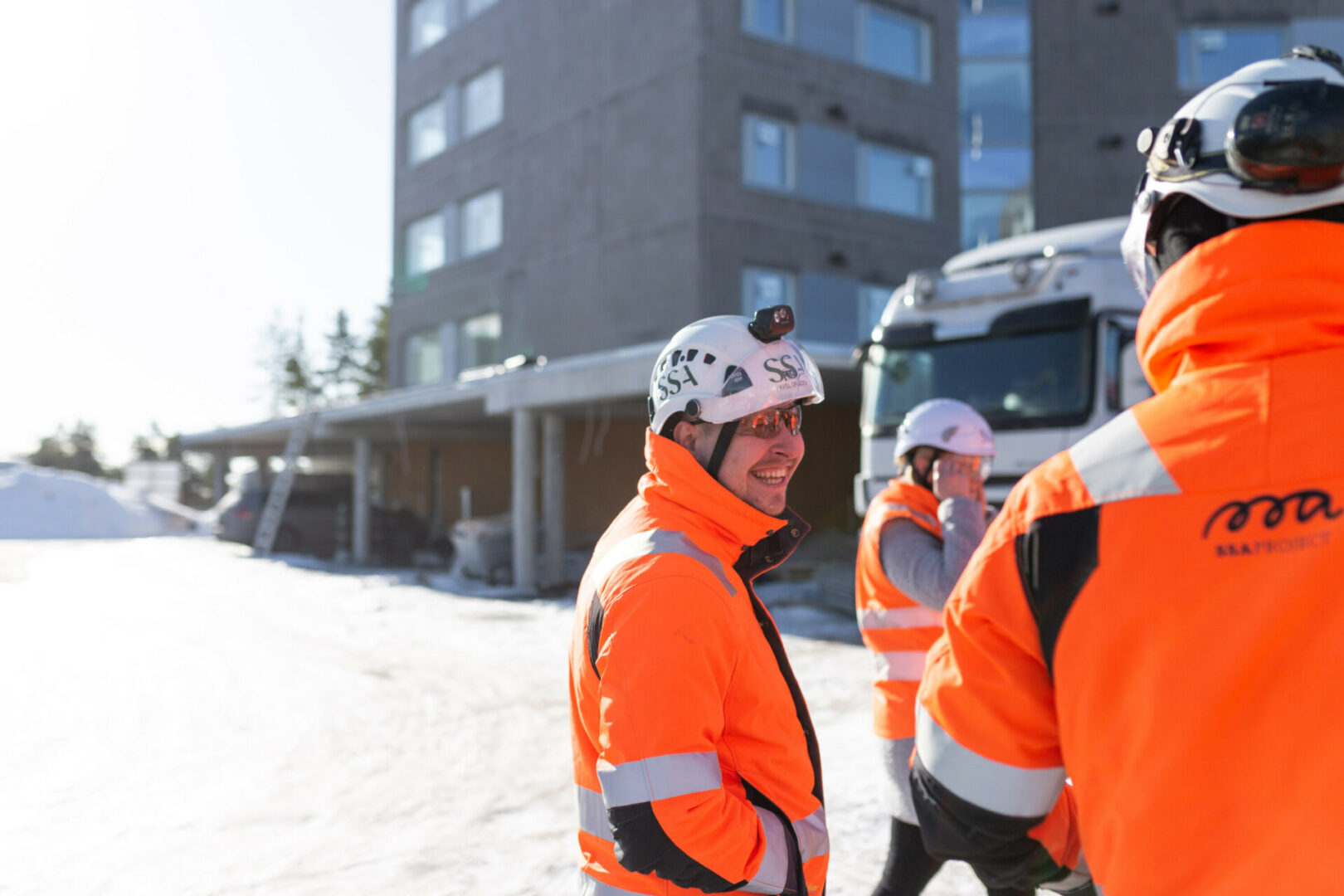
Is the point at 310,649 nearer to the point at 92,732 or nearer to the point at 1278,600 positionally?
the point at 92,732

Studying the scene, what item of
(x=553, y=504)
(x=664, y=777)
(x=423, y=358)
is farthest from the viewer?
(x=423, y=358)

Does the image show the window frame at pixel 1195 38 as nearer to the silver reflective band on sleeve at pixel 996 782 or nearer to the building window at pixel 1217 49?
the building window at pixel 1217 49

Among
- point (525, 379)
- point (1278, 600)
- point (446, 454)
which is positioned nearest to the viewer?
point (1278, 600)

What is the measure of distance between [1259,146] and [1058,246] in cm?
868

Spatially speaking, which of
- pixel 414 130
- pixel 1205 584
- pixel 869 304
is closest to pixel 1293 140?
pixel 1205 584

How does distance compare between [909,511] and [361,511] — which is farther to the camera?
[361,511]

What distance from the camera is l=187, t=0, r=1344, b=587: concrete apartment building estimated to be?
60.8ft

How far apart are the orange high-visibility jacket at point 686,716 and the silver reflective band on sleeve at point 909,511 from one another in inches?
49.2

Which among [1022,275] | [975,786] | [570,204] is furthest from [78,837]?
[570,204]

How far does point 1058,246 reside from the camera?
9.20 m

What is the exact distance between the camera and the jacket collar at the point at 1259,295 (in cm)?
114

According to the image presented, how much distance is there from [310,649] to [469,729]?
4.08 metres

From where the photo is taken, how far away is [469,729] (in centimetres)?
712

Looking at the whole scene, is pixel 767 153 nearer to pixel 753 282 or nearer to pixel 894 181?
pixel 753 282
